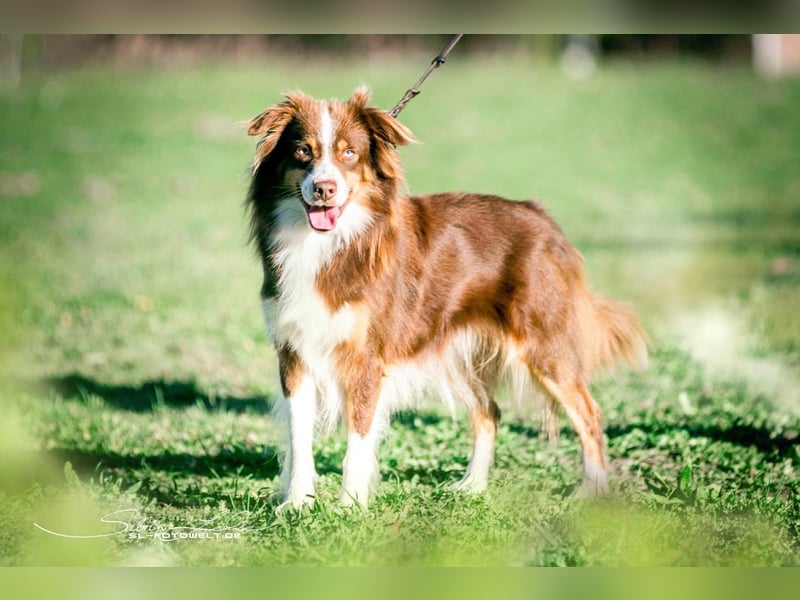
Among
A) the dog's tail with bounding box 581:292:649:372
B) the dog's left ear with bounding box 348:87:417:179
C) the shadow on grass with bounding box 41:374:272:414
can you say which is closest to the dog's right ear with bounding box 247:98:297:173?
the dog's left ear with bounding box 348:87:417:179

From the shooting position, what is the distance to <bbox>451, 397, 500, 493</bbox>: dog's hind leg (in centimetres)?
564

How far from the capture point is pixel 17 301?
9797mm

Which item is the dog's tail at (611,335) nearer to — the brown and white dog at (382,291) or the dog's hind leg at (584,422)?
the brown and white dog at (382,291)

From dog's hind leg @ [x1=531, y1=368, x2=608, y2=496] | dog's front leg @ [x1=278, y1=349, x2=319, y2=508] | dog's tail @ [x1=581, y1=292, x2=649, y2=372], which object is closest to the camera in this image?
dog's front leg @ [x1=278, y1=349, x2=319, y2=508]

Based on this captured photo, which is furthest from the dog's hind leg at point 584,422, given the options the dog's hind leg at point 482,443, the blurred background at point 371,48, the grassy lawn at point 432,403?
the blurred background at point 371,48

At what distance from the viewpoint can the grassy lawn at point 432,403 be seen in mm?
5012

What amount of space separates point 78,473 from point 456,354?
2303 millimetres

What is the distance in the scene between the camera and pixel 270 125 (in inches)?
193

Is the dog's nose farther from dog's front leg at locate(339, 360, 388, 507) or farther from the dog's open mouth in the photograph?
dog's front leg at locate(339, 360, 388, 507)

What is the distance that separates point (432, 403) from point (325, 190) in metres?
3.00

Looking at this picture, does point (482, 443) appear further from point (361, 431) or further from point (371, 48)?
point (371, 48)

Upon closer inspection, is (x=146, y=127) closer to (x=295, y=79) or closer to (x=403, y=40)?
(x=295, y=79)

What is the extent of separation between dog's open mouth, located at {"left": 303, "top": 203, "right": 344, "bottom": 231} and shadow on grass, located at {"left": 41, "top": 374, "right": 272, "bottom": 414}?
2559 mm
